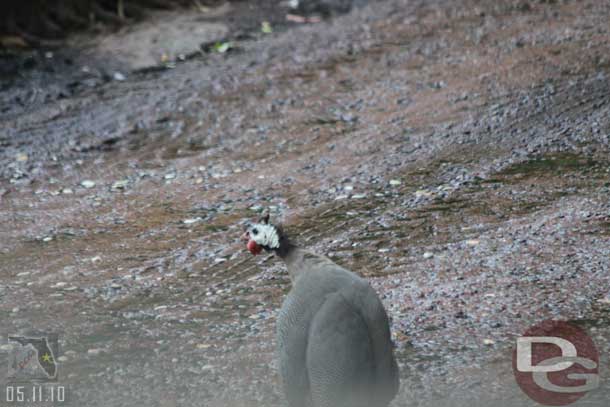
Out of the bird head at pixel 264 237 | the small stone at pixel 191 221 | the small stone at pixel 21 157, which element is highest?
the bird head at pixel 264 237

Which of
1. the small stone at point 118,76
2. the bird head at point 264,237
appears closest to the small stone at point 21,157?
the small stone at point 118,76

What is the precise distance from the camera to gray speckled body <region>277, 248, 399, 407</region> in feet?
11.7

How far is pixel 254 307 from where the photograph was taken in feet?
17.1

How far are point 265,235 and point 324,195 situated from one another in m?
2.88

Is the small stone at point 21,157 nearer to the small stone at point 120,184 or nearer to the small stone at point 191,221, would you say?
the small stone at point 120,184

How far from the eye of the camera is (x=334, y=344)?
11.7 ft

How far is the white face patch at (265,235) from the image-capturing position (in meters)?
3.82

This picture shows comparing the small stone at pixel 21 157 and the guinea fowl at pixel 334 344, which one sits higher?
the guinea fowl at pixel 334 344

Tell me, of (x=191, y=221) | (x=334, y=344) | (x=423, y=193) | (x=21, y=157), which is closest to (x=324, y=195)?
(x=423, y=193)

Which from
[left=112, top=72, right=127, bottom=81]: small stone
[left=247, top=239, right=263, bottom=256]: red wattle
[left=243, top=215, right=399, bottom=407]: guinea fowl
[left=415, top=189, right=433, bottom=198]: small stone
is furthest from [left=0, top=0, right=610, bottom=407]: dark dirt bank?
[left=247, top=239, right=263, bottom=256]: red wattle

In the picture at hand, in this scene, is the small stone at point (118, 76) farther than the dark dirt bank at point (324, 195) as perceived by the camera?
Yes

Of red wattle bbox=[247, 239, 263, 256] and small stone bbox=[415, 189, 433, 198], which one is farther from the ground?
red wattle bbox=[247, 239, 263, 256]

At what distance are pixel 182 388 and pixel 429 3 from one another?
25.5ft

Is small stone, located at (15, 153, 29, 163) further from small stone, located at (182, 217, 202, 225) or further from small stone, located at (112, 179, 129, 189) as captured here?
small stone, located at (182, 217, 202, 225)
